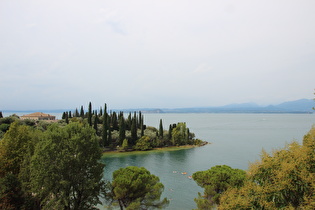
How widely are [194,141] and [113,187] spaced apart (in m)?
50.7

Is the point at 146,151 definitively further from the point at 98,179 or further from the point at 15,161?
the point at 98,179

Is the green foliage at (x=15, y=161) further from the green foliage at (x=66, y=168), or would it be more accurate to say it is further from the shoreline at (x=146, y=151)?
the shoreline at (x=146, y=151)

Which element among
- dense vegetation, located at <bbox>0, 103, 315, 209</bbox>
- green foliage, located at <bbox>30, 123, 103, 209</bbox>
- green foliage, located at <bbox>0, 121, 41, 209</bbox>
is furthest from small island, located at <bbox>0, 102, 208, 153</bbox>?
green foliage, located at <bbox>30, 123, 103, 209</bbox>

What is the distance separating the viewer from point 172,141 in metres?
63.4

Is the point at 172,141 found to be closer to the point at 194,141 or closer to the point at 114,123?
the point at 194,141

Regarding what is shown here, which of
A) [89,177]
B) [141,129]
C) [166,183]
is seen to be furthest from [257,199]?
[141,129]

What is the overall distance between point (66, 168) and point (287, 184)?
1365 cm

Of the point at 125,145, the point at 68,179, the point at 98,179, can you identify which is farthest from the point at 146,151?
the point at 68,179

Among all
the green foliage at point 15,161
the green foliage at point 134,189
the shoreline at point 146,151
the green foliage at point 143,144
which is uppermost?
the green foliage at point 15,161

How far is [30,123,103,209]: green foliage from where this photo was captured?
50.3 feet

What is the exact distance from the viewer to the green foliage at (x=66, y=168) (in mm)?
15328

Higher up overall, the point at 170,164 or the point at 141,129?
the point at 141,129

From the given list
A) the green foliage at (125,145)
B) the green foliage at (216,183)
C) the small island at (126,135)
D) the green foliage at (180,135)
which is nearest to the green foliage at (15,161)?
the green foliage at (216,183)

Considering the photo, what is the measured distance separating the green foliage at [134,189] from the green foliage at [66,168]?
173cm
